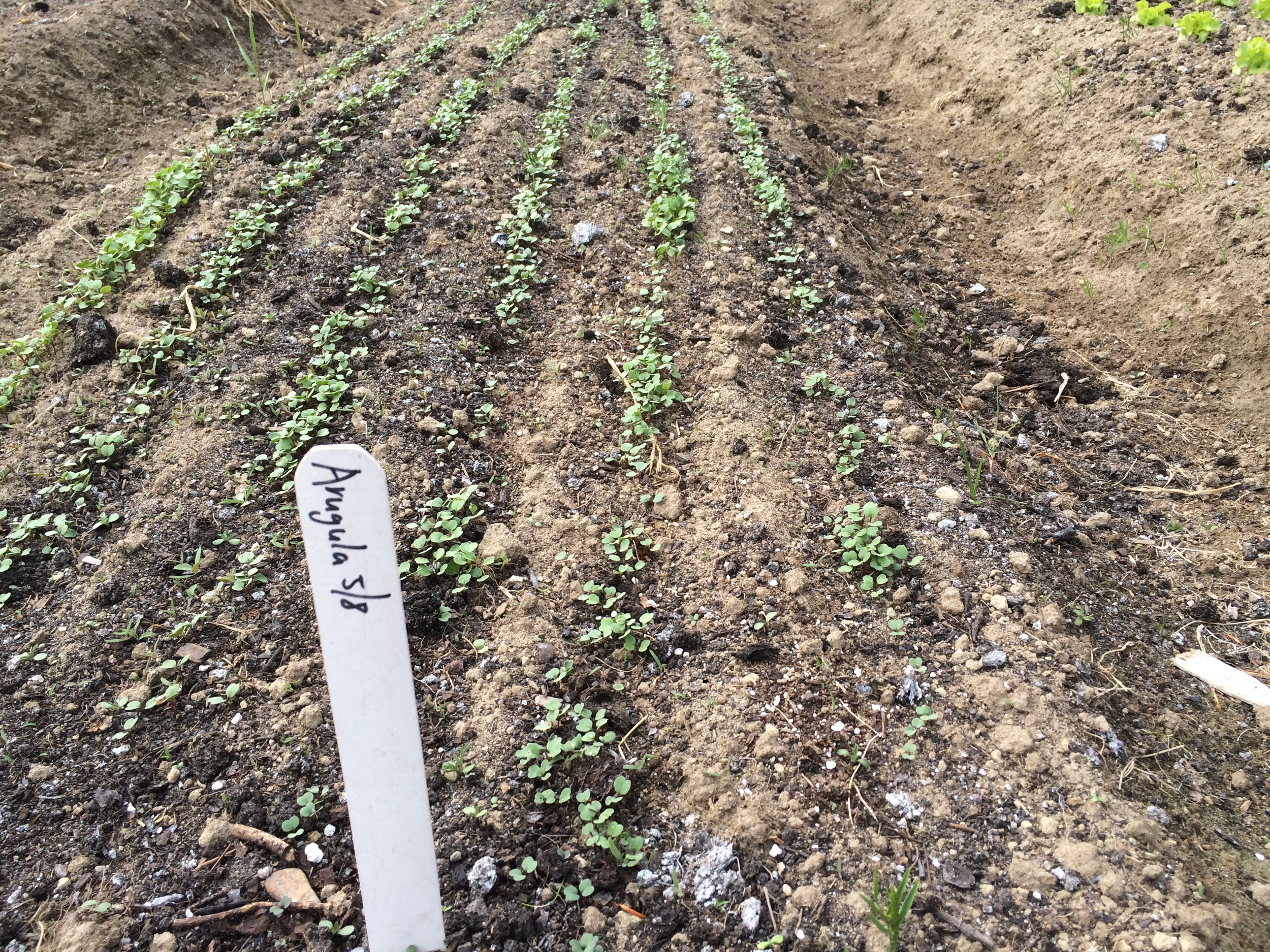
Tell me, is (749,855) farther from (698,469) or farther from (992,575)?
(698,469)

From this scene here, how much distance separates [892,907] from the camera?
1794 mm

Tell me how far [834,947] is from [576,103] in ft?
17.8

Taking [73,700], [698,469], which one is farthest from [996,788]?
[73,700]

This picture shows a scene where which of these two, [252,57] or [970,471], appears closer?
[970,471]

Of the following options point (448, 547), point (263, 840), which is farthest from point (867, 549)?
point (263, 840)

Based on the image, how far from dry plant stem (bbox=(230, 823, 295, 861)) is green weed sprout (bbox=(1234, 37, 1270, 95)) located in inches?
221

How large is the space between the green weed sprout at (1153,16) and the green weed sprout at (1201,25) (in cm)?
24

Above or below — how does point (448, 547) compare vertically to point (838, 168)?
below

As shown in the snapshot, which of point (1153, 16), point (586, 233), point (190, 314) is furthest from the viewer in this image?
point (1153, 16)

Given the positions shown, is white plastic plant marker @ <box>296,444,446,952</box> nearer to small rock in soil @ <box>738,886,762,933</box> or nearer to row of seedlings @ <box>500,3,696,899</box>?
row of seedlings @ <box>500,3,696,899</box>

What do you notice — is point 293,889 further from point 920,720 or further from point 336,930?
point 920,720

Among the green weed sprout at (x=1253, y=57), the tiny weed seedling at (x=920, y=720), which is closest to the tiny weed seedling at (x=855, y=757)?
the tiny weed seedling at (x=920, y=720)

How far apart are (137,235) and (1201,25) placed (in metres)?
6.25

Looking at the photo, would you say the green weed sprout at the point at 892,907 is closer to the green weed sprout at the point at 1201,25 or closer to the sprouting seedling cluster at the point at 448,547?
the sprouting seedling cluster at the point at 448,547
